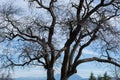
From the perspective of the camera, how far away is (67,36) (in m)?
27.9

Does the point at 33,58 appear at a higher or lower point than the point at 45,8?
lower

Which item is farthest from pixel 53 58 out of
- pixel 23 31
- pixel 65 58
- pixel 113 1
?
pixel 113 1

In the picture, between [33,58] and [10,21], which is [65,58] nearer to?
[33,58]

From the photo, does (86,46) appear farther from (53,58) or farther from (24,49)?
(24,49)

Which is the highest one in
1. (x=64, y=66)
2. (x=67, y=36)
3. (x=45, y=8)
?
(x=45, y=8)

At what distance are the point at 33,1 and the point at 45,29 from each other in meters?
2.11

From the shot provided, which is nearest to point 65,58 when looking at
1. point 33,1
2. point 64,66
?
point 64,66

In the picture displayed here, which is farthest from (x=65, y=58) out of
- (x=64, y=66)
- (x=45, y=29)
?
(x=45, y=29)

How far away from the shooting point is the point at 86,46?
28.8m

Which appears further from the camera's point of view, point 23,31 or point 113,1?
point 23,31

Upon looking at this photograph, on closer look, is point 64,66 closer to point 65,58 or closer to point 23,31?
point 65,58

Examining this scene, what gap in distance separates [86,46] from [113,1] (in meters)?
3.76

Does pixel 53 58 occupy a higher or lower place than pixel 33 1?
lower

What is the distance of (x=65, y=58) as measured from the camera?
93.0 feet
